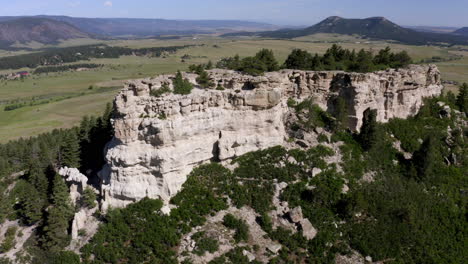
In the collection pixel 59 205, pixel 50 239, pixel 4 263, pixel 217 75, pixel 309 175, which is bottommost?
pixel 4 263

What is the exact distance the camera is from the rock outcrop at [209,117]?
35.1 meters

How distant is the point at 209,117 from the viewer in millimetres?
38406

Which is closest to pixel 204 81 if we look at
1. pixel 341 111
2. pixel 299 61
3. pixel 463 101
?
pixel 299 61

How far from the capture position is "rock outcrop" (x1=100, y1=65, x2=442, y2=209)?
35.1 meters

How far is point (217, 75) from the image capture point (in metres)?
44.0

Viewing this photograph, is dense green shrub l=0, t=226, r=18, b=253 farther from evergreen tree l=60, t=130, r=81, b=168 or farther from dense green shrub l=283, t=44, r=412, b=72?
dense green shrub l=283, t=44, r=412, b=72

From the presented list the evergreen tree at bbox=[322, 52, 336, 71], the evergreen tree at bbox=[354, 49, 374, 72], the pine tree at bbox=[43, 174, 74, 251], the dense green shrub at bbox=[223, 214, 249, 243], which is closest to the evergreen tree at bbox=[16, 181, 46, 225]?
the pine tree at bbox=[43, 174, 74, 251]

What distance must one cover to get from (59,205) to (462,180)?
5623 cm

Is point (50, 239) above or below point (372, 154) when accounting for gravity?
below

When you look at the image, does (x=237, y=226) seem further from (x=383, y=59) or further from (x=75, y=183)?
(x=383, y=59)

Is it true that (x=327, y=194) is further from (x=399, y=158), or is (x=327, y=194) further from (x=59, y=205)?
(x=59, y=205)

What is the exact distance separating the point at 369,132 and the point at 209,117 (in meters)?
24.2

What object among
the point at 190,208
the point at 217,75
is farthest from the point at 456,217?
the point at 217,75

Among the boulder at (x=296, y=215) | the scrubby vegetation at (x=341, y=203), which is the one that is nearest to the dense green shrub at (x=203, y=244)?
the scrubby vegetation at (x=341, y=203)
